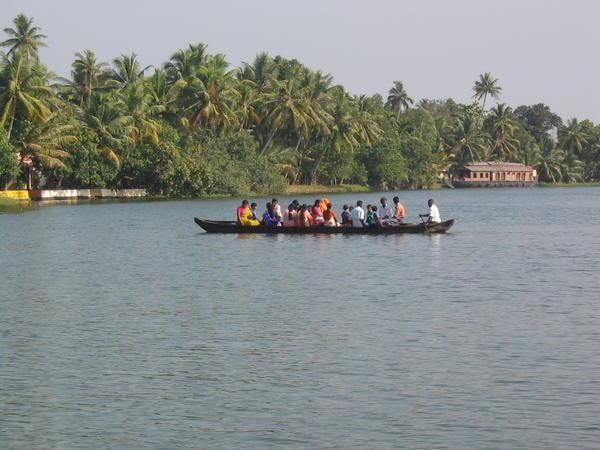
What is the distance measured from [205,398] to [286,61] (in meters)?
98.7

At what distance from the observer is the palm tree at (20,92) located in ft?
230

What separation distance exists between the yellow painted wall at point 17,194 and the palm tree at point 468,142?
77.9 meters

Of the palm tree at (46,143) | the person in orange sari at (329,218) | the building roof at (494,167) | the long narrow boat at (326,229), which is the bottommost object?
the long narrow boat at (326,229)

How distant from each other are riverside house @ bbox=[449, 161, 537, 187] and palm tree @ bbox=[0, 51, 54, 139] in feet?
276

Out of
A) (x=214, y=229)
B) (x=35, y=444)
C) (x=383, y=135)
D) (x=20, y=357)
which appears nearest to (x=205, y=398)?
(x=35, y=444)

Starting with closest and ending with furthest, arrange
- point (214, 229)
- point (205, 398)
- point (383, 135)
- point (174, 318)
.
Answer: point (205, 398) → point (174, 318) → point (214, 229) → point (383, 135)

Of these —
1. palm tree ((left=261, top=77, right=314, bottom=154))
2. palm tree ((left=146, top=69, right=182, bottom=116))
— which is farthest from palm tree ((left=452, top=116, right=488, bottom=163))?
palm tree ((left=146, top=69, right=182, bottom=116))

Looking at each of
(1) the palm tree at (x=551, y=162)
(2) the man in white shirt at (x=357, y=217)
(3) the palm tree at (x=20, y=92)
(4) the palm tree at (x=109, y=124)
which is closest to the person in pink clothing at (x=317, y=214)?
(2) the man in white shirt at (x=357, y=217)

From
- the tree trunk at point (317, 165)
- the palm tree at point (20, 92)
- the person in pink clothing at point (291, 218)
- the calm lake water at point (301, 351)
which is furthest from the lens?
the tree trunk at point (317, 165)

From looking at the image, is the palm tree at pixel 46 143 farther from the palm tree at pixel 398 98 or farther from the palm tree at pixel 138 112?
the palm tree at pixel 398 98

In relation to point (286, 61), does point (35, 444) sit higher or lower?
lower

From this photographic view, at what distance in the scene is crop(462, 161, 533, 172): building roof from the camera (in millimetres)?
146625

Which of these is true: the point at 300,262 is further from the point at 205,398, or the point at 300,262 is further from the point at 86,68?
the point at 86,68

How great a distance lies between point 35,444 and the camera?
1244 cm
